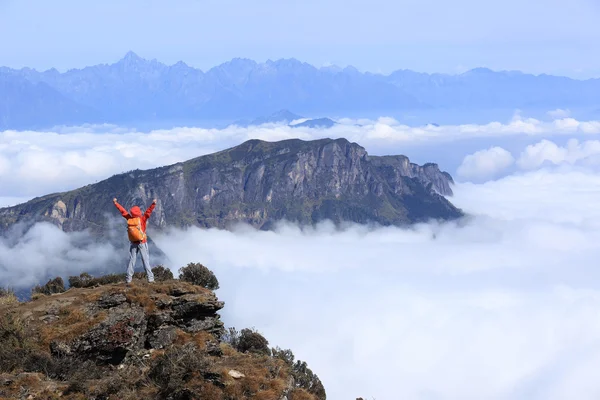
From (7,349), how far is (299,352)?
13948cm

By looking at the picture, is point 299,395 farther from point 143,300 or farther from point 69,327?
point 69,327

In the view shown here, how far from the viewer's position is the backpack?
83.7ft

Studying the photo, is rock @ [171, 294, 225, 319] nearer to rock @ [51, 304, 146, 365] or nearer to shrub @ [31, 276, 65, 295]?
rock @ [51, 304, 146, 365]

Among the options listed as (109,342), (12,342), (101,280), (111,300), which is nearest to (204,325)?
(111,300)

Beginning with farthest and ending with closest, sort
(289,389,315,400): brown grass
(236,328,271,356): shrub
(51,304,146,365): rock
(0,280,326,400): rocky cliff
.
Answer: (236,328,271,356): shrub < (51,304,146,365): rock < (289,389,315,400): brown grass < (0,280,326,400): rocky cliff

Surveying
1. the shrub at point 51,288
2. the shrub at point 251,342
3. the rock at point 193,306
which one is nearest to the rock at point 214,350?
the rock at point 193,306

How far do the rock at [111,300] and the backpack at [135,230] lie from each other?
9.18ft

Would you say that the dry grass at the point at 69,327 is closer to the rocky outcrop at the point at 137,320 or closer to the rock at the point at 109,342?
the rocky outcrop at the point at 137,320

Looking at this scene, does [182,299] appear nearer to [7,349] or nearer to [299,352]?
[7,349]

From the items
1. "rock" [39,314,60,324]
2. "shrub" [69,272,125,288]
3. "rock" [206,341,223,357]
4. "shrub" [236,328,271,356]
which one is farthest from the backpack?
"shrub" [236,328,271,356]

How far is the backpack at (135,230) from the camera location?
25.5 metres

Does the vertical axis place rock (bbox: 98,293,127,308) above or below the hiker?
below

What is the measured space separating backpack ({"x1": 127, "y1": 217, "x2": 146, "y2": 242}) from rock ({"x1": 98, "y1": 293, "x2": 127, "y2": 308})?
2.80 metres

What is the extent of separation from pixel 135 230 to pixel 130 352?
622 cm
